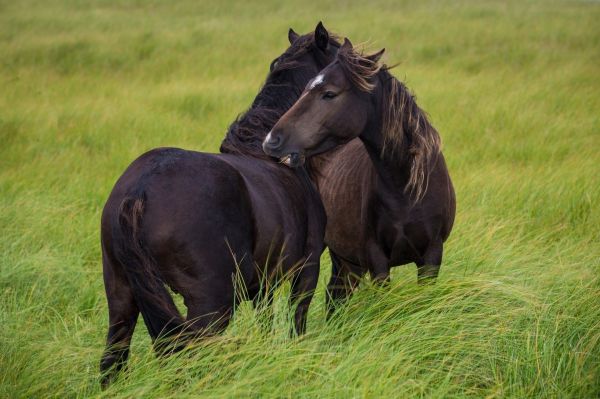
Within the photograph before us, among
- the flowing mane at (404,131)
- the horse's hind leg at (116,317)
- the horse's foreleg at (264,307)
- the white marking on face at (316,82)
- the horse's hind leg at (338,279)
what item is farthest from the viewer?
the horse's hind leg at (338,279)

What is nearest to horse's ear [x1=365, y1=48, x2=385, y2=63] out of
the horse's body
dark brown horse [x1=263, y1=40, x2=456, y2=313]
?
dark brown horse [x1=263, y1=40, x2=456, y2=313]

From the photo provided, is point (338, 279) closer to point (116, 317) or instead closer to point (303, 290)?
point (303, 290)

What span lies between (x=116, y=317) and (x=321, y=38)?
1847 millimetres

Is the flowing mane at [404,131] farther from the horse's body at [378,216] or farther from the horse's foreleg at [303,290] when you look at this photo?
Result: the horse's foreleg at [303,290]

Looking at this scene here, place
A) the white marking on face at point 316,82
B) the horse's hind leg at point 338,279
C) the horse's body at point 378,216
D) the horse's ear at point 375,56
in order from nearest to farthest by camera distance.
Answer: the white marking on face at point 316,82 → the horse's ear at point 375,56 → the horse's body at point 378,216 → the horse's hind leg at point 338,279

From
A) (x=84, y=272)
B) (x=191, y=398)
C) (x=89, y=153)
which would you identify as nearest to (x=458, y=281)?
(x=191, y=398)

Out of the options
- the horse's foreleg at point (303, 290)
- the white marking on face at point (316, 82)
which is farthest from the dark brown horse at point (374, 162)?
the horse's foreleg at point (303, 290)

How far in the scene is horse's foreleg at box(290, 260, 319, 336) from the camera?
3.70 metres

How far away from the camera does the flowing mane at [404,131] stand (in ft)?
12.1

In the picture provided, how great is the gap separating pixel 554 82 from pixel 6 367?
9.52 metres

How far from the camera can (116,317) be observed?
300 centimetres

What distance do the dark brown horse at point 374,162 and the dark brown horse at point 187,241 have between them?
331 millimetres

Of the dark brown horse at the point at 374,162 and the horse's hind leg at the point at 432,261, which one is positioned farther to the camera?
the horse's hind leg at the point at 432,261

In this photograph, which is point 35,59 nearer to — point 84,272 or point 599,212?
point 84,272
